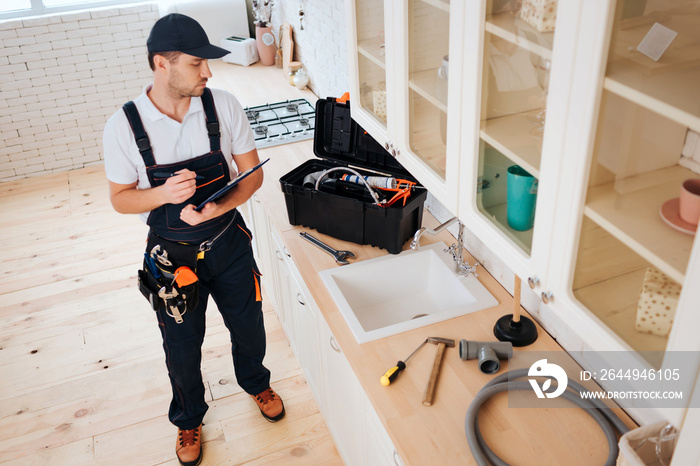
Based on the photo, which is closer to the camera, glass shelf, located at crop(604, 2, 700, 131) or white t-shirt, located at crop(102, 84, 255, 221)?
glass shelf, located at crop(604, 2, 700, 131)

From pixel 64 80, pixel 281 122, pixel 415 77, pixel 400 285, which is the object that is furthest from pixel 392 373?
pixel 64 80

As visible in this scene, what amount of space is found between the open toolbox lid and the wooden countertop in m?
0.53

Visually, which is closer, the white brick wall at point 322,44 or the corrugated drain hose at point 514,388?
the corrugated drain hose at point 514,388

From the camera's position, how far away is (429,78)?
5.90 ft

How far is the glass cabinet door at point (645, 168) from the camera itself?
3.19 feet

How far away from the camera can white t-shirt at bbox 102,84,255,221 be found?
2.17m

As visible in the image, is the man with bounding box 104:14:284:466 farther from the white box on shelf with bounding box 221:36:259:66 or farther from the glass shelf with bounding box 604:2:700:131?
the white box on shelf with bounding box 221:36:259:66

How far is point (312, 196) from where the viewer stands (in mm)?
2479

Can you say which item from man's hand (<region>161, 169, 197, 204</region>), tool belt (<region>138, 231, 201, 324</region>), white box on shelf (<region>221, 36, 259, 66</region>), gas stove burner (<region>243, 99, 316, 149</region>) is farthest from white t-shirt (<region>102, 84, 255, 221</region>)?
white box on shelf (<region>221, 36, 259, 66</region>)

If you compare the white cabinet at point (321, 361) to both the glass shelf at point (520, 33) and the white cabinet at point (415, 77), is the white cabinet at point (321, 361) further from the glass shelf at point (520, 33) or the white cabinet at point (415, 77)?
the glass shelf at point (520, 33)

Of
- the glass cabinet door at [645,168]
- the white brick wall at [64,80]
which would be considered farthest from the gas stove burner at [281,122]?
the glass cabinet door at [645,168]

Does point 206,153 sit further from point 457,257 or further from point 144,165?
point 457,257

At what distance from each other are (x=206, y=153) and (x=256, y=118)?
1514 millimetres

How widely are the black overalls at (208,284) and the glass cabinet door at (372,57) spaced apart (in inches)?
23.6
